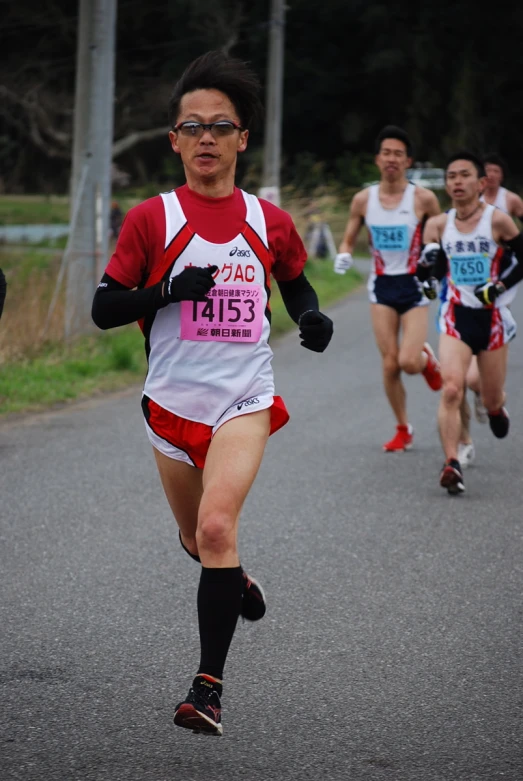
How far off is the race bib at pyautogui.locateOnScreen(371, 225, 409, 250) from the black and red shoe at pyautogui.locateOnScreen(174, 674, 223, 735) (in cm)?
598

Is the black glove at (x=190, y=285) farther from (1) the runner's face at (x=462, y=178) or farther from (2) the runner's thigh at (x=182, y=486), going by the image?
(1) the runner's face at (x=462, y=178)

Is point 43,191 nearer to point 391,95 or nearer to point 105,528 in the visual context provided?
point 391,95

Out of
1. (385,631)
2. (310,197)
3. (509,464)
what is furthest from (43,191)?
(385,631)

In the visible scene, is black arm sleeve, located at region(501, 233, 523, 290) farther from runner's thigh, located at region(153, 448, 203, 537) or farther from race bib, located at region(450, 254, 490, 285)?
runner's thigh, located at region(153, 448, 203, 537)

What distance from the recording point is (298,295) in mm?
4785

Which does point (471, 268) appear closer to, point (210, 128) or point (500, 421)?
point (500, 421)

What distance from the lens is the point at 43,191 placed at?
5416 centimetres

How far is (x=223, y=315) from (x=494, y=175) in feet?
22.4

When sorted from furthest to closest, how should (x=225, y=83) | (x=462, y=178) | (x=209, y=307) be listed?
(x=462, y=178)
(x=225, y=83)
(x=209, y=307)

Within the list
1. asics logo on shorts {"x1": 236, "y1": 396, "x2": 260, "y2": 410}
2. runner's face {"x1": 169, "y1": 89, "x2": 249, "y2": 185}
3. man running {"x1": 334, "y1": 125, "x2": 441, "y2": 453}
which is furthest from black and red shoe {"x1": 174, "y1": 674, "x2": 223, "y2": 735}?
man running {"x1": 334, "y1": 125, "x2": 441, "y2": 453}

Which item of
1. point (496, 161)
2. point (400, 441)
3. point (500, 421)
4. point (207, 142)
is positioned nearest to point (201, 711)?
point (207, 142)

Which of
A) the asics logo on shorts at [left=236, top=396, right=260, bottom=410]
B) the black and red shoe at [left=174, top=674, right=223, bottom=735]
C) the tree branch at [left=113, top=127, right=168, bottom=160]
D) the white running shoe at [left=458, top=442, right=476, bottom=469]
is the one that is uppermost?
the tree branch at [left=113, top=127, right=168, bottom=160]

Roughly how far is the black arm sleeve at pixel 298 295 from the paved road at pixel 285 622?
4.36ft

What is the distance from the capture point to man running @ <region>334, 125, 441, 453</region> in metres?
9.49
